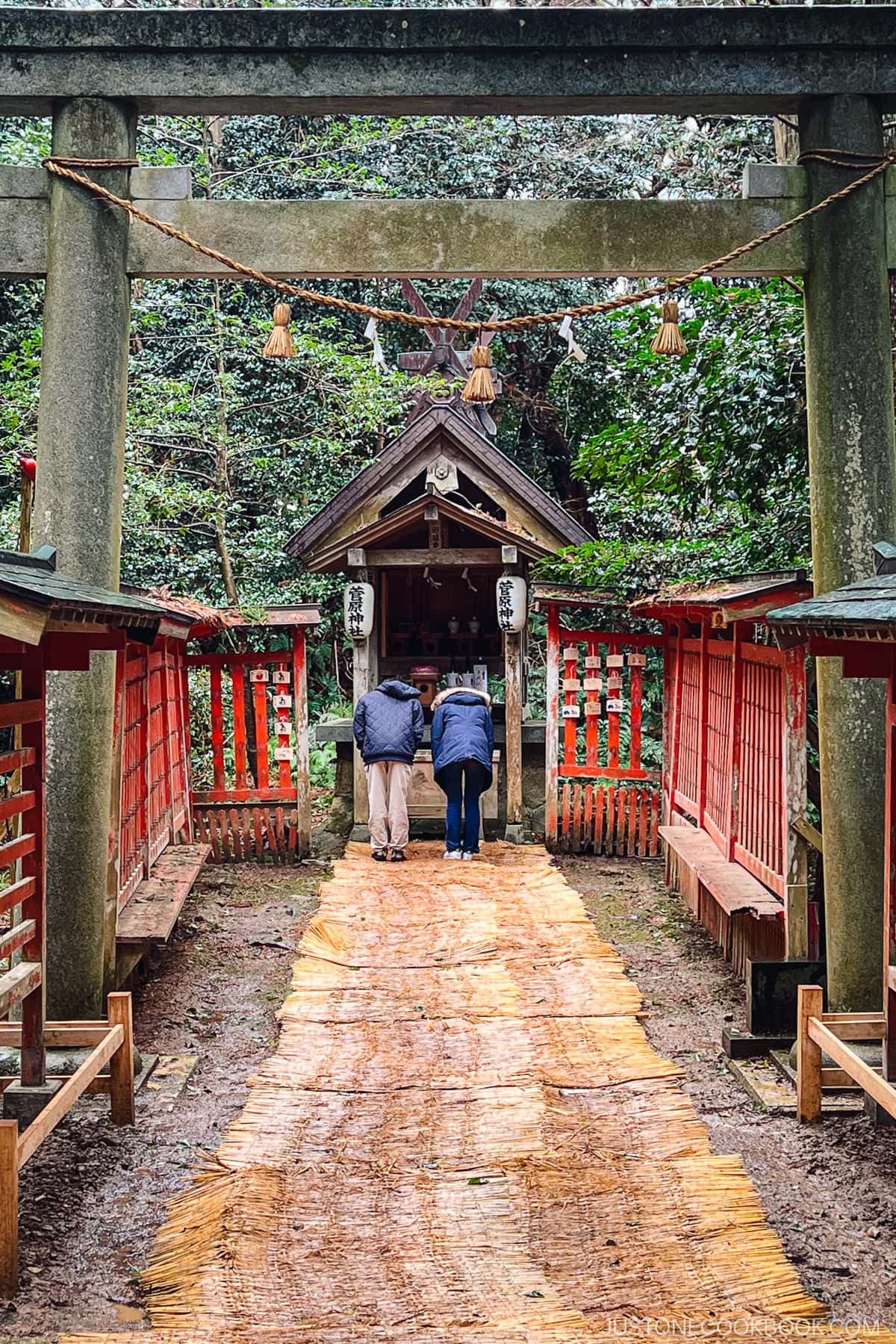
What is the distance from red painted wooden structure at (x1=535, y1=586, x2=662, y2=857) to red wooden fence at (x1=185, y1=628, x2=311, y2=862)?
8.46 feet

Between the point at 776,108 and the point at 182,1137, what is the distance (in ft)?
18.4

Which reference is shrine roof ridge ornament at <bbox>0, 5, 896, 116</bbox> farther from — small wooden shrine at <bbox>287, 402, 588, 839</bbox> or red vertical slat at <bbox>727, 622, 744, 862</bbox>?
small wooden shrine at <bbox>287, 402, 588, 839</bbox>

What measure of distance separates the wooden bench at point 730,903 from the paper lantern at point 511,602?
3.75m

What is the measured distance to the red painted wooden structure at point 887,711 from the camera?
168 inches

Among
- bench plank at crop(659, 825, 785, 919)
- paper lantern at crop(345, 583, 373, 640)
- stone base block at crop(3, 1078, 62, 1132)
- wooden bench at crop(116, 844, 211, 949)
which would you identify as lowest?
stone base block at crop(3, 1078, 62, 1132)

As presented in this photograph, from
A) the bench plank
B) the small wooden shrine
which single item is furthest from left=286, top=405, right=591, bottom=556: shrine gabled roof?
the bench plank

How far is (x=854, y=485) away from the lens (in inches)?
227

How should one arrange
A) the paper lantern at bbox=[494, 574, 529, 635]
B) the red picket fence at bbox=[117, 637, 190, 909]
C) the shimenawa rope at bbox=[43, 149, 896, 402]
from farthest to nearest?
the paper lantern at bbox=[494, 574, 529, 635], the red picket fence at bbox=[117, 637, 190, 909], the shimenawa rope at bbox=[43, 149, 896, 402]

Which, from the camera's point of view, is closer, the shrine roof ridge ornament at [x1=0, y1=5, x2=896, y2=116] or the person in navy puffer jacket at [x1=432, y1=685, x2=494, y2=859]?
the shrine roof ridge ornament at [x1=0, y1=5, x2=896, y2=116]

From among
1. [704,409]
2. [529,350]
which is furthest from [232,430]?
[704,409]

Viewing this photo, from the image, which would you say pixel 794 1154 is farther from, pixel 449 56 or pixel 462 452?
pixel 462 452

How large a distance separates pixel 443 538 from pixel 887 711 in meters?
9.34

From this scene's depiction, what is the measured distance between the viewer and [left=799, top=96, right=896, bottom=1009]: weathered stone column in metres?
5.75

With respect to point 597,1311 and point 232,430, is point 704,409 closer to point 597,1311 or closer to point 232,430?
point 597,1311
